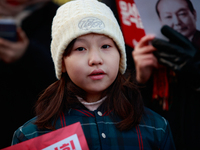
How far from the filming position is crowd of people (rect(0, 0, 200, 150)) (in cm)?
101

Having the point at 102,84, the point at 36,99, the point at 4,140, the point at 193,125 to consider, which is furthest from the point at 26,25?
the point at 193,125

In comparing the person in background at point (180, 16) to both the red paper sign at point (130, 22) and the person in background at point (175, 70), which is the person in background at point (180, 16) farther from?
the red paper sign at point (130, 22)

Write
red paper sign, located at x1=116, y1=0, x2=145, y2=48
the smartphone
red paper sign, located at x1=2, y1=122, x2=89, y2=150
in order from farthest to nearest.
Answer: red paper sign, located at x1=116, y1=0, x2=145, y2=48 → the smartphone → red paper sign, located at x1=2, y1=122, x2=89, y2=150

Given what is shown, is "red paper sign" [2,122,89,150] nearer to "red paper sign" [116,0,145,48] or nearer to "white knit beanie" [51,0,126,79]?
"white knit beanie" [51,0,126,79]

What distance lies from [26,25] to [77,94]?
1.76ft

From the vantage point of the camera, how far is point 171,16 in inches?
41.7

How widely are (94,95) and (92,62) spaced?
269 mm

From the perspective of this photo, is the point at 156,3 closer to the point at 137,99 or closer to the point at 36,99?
the point at 137,99

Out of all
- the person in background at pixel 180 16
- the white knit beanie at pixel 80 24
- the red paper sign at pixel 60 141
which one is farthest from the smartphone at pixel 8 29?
the person in background at pixel 180 16

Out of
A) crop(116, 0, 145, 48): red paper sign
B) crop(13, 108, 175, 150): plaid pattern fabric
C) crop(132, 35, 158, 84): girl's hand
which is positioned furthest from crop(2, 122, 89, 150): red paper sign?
crop(116, 0, 145, 48): red paper sign

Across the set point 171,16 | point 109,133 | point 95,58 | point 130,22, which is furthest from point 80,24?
point 109,133

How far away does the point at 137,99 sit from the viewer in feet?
3.93

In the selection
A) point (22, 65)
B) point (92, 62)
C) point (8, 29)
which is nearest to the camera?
point (92, 62)

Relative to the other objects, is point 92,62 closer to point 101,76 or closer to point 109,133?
point 101,76
